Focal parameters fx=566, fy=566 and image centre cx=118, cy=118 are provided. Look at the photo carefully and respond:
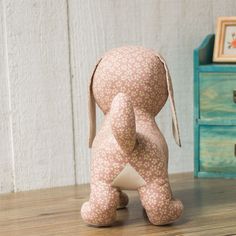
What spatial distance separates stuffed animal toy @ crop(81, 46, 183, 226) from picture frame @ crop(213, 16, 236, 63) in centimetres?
32

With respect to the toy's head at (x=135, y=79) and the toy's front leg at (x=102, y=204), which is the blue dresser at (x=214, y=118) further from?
the toy's front leg at (x=102, y=204)

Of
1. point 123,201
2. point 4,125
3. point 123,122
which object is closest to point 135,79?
point 123,122

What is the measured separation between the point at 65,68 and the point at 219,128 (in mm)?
332

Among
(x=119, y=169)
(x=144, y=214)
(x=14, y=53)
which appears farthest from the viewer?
(x=14, y=53)

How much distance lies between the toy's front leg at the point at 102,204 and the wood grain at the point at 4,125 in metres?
0.32

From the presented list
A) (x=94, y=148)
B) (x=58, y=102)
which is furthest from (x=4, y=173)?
(x=94, y=148)

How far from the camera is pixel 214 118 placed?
1137mm

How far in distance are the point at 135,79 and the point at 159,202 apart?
19 cm

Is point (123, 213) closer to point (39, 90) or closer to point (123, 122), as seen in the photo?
point (123, 122)

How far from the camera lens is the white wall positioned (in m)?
1.10

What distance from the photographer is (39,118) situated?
3.70 ft

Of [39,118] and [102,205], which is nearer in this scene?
[102,205]

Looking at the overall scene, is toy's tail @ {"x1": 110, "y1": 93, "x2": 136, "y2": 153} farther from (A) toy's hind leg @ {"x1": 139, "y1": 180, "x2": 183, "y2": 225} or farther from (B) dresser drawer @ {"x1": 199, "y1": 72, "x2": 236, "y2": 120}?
(B) dresser drawer @ {"x1": 199, "y1": 72, "x2": 236, "y2": 120}

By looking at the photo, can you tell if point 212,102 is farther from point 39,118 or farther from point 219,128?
point 39,118
